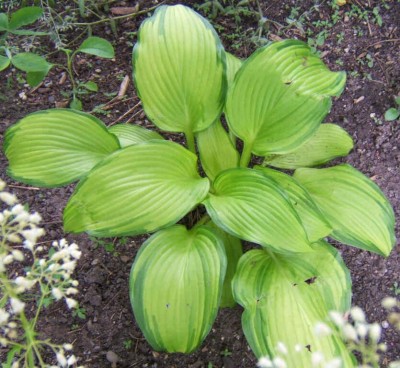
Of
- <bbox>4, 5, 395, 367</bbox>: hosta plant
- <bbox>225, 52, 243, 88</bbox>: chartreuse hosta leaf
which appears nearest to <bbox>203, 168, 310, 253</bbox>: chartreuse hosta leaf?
<bbox>4, 5, 395, 367</bbox>: hosta plant

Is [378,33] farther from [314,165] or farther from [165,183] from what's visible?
[165,183]

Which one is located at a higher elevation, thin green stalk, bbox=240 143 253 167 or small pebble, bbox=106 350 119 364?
thin green stalk, bbox=240 143 253 167

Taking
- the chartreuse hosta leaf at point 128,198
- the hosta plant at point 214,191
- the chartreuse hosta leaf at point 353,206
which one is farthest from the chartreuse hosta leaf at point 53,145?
the chartreuse hosta leaf at point 353,206

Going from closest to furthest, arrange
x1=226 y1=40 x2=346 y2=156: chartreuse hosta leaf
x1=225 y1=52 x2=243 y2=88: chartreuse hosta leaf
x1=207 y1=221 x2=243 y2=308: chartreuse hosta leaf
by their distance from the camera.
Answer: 1. x1=226 y1=40 x2=346 y2=156: chartreuse hosta leaf
2. x1=207 y1=221 x2=243 y2=308: chartreuse hosta leaf
3. x1=225 y1=52 x2=243 y2=88: chartreuse hosta leaf

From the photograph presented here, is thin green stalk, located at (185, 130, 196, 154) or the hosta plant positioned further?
thin green stalk, located at (185, 130, 196, 154)

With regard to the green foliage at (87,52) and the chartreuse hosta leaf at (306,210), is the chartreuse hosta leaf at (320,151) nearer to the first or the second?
the chartreuse hosta leaf at (306,210)

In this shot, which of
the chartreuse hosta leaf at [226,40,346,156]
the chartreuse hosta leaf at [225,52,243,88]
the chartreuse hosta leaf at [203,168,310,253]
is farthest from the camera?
→ the chartreuse hosta leaf at [225,52,243,88]

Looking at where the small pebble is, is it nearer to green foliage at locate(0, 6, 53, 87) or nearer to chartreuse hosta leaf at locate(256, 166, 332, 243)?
chartreuse hosta leaf at locate(256, 166, 332, 243)

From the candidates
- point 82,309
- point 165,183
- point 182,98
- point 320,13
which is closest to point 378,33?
point 320,13
